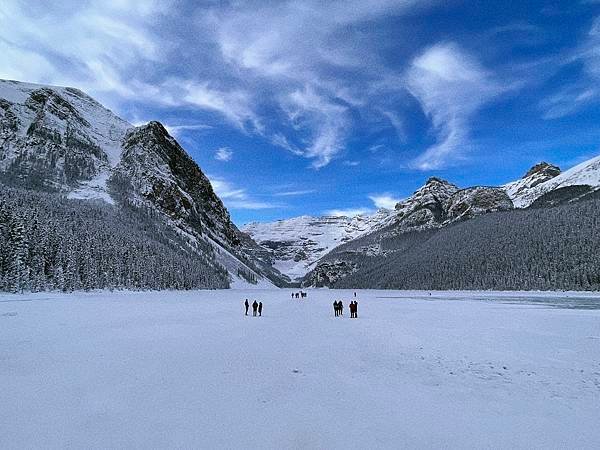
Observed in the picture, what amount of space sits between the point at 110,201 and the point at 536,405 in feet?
637

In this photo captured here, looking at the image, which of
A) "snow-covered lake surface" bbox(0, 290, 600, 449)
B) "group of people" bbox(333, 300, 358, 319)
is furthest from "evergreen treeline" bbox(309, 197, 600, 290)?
"snow-covered lake surface" bbox(0, 290, 600, 449)

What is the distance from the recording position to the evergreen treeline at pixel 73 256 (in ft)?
177

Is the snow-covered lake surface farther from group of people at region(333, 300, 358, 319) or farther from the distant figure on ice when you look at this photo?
group of people at region(333, 300, 358, 319)

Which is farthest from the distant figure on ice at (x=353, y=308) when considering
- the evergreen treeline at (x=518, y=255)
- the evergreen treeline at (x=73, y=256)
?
the evergreen treeline at (x=518, y=255)

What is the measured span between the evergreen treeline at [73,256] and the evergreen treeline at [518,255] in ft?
300

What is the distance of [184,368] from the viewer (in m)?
11.8

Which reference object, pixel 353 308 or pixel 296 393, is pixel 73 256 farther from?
pixel 296 393

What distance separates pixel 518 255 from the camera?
12506cm

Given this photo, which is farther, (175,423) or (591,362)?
(591,362)

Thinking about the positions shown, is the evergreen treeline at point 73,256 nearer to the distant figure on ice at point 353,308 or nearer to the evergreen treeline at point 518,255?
the distant figure on ice at point 353,308

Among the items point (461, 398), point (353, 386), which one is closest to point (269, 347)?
point (353, 386)

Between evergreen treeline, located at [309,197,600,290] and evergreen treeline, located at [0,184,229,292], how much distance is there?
9130cm

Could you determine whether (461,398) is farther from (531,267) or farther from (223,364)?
(531,267)

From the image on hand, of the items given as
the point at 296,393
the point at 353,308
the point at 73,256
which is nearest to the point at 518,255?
the point at 353,308
